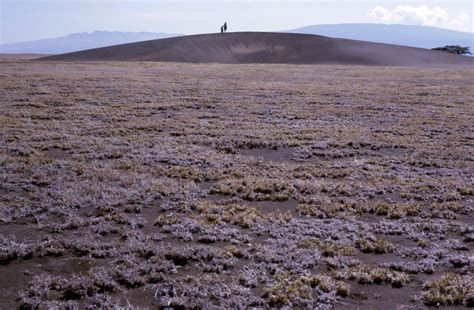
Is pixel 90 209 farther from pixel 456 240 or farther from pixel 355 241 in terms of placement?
pixel 456 240

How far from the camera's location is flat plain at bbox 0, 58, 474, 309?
6.29 metres

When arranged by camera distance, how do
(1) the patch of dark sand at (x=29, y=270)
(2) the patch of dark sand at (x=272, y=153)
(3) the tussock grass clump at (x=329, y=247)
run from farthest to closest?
(2) the patch of dark sand at (x=272, y=153), (3) the tussock grass clump at (x=329, y=247), (1) the patch of dark sand at (x=29, y=270)

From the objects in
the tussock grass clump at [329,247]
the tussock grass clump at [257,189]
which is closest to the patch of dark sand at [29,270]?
the tussock grass clump at [329,247]

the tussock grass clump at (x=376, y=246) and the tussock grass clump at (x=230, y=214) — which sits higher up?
the tussock grass clump at (x=230, y=214)

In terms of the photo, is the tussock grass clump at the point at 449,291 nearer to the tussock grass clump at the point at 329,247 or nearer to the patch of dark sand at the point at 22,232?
the tussock grass clump at the point at 329,247

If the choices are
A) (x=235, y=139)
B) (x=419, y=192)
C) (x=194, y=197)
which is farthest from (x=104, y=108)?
(x=419, y=192)

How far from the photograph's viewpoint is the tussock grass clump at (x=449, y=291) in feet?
20.0

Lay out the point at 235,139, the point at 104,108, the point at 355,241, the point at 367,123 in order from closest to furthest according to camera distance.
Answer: the point at 355,241 < the point at 235,139 < the point at 367,123 < the point at 104,108

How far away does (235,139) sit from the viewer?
15.6m

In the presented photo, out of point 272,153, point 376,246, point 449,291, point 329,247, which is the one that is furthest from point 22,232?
point 272,153

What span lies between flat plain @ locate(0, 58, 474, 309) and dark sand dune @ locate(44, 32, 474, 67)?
52880mm

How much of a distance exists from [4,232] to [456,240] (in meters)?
7.53

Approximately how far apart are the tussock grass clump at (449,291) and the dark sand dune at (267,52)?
214ft

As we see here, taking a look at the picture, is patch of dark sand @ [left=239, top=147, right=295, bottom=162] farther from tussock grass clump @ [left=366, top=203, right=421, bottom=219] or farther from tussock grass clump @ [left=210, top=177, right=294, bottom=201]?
tussock grass clump @ [left=366, top=203, right=421, bottom=219]
